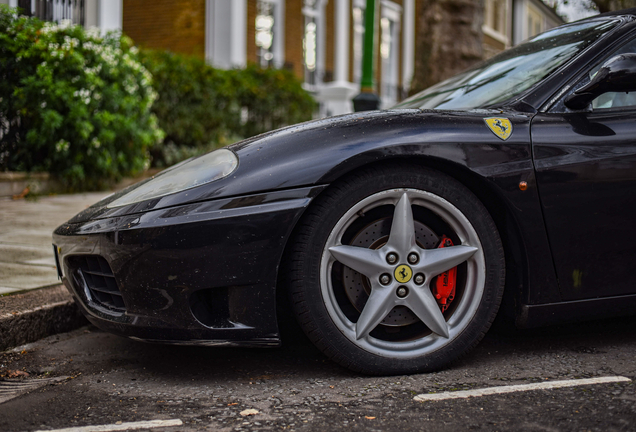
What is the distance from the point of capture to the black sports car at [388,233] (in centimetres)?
231

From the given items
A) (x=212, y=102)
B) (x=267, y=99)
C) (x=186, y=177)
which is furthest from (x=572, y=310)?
(x=267, y=99)

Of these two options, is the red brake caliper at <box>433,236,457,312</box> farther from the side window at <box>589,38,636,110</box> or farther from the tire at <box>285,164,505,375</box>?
the side window at <box>589,38,636,110</box>

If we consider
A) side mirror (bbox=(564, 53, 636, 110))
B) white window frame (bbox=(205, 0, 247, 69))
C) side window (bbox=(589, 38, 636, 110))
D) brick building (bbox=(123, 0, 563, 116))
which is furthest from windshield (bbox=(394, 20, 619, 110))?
white window frame (bbox=(205, 0, 247, 69))

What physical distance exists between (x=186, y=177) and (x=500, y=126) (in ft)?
3.93

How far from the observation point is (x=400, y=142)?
2418mm

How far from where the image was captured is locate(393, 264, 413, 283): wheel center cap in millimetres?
2406

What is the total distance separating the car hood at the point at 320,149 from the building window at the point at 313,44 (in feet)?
44.7

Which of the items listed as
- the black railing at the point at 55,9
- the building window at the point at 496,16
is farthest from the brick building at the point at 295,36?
the building window at the point at 496,16

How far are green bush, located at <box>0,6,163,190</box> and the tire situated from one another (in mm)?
5591

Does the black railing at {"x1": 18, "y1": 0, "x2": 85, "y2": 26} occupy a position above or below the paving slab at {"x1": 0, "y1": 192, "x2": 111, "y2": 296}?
above

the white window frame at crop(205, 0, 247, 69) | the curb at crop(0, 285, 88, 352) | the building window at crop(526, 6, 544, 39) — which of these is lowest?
the curb at crop(0, 285, 88, 352)

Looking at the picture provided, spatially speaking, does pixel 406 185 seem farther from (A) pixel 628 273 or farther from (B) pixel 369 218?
(A) pixel 628 273

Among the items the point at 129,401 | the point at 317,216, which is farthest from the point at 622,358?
the point at 129,401

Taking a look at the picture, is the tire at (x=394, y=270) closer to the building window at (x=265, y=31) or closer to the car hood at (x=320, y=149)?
the car hood at (x=320, y=149)
